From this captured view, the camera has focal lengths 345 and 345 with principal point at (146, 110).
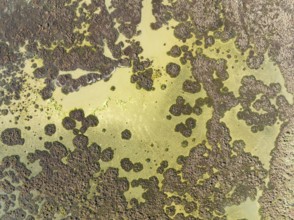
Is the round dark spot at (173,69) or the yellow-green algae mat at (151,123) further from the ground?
the round dark spot at (173,69)

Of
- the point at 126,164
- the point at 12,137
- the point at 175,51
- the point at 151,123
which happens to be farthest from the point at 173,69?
the point at 12,137

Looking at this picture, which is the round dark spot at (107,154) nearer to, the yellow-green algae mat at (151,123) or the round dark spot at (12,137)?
the yellow-green algae mat at (151,123)

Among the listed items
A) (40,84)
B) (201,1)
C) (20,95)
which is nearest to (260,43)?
(201,1)

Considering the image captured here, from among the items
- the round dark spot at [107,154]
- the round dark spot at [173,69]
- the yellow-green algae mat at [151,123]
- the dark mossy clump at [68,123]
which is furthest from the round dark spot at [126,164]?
the round dark spot at [173,69]

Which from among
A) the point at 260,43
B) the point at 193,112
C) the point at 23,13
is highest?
the point at 260,43

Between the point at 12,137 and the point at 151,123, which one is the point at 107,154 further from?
the point at 12,137

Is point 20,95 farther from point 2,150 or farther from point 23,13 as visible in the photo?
point 23,13

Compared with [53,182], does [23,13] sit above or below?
above
